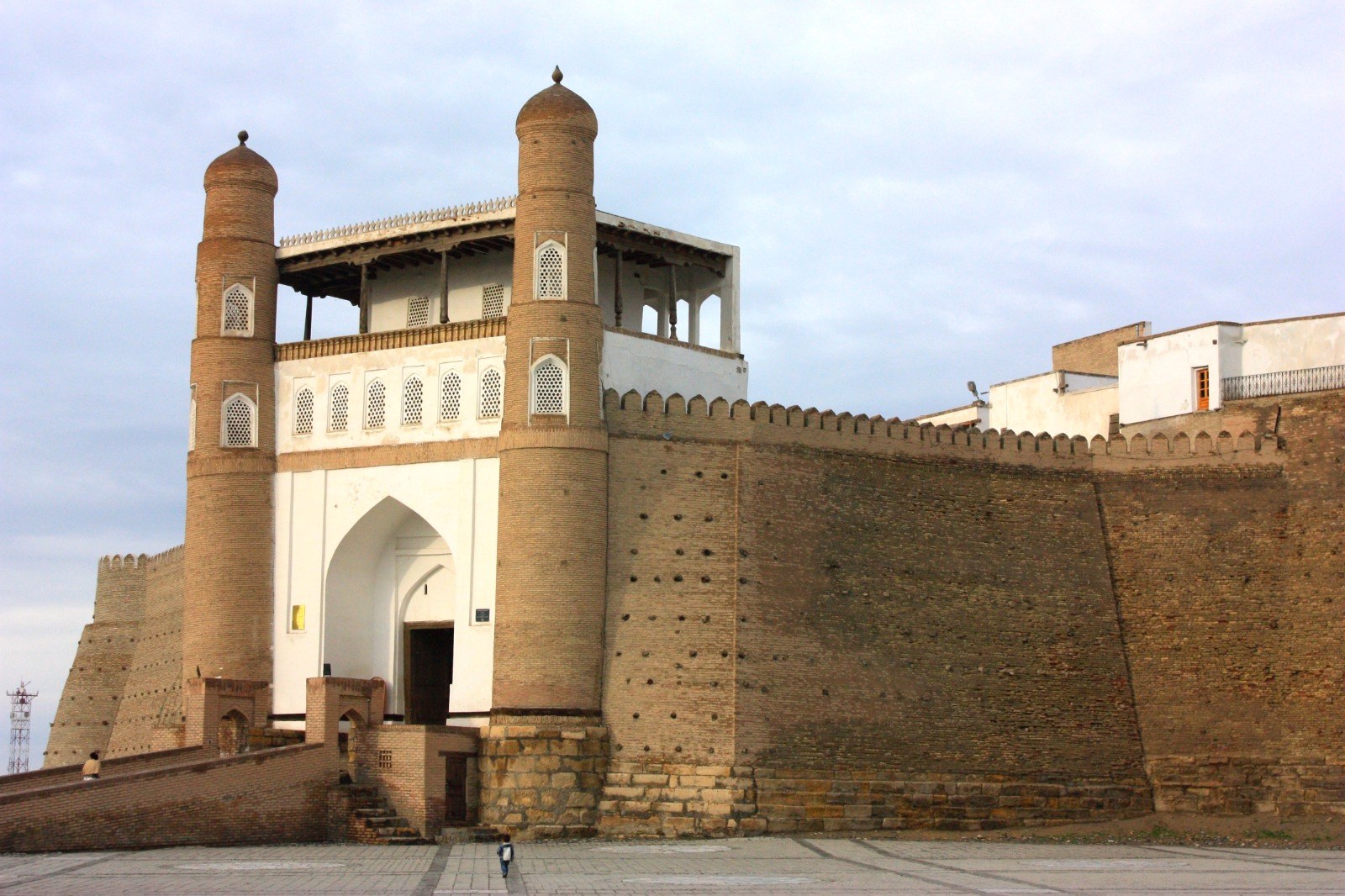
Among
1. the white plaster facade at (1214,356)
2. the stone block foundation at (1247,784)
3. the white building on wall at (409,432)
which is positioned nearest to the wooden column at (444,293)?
the white building on wall at (409,432)

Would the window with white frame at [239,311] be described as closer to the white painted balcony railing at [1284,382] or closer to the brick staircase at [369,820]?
the brick staircase at [369,820]

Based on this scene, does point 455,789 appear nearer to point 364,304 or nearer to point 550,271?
point 550,271

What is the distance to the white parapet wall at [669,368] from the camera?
79.5 ft

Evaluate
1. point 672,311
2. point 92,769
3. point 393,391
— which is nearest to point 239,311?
point 393,391

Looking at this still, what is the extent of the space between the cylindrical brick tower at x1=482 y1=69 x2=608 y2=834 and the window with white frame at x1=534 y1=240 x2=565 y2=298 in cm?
2

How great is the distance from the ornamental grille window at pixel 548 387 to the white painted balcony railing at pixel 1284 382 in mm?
10283

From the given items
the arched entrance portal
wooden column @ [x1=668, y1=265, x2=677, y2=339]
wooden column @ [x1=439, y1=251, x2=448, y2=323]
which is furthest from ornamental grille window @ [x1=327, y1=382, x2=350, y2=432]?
wooden column @ [x1=668, y1=265, x2=677, y2=339]

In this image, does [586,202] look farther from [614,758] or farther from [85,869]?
[85,869]

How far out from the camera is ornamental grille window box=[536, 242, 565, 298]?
23406mm

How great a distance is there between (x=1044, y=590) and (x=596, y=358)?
725 centimetres

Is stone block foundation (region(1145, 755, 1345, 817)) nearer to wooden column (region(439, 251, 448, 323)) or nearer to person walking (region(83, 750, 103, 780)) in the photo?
wooden column (region(439, 251, 448, 323))

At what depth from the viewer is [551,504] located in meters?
22.6

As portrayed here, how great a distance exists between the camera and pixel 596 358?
23359mm

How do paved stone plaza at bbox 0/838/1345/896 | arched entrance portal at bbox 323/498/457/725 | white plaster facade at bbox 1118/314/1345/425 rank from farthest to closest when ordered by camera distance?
white plaster facade at bbox 1118/314/1345/425 < arched entrance portal at bbox 323/498/457/725 < paved stone plaza at bbox 0/838/1345/896
